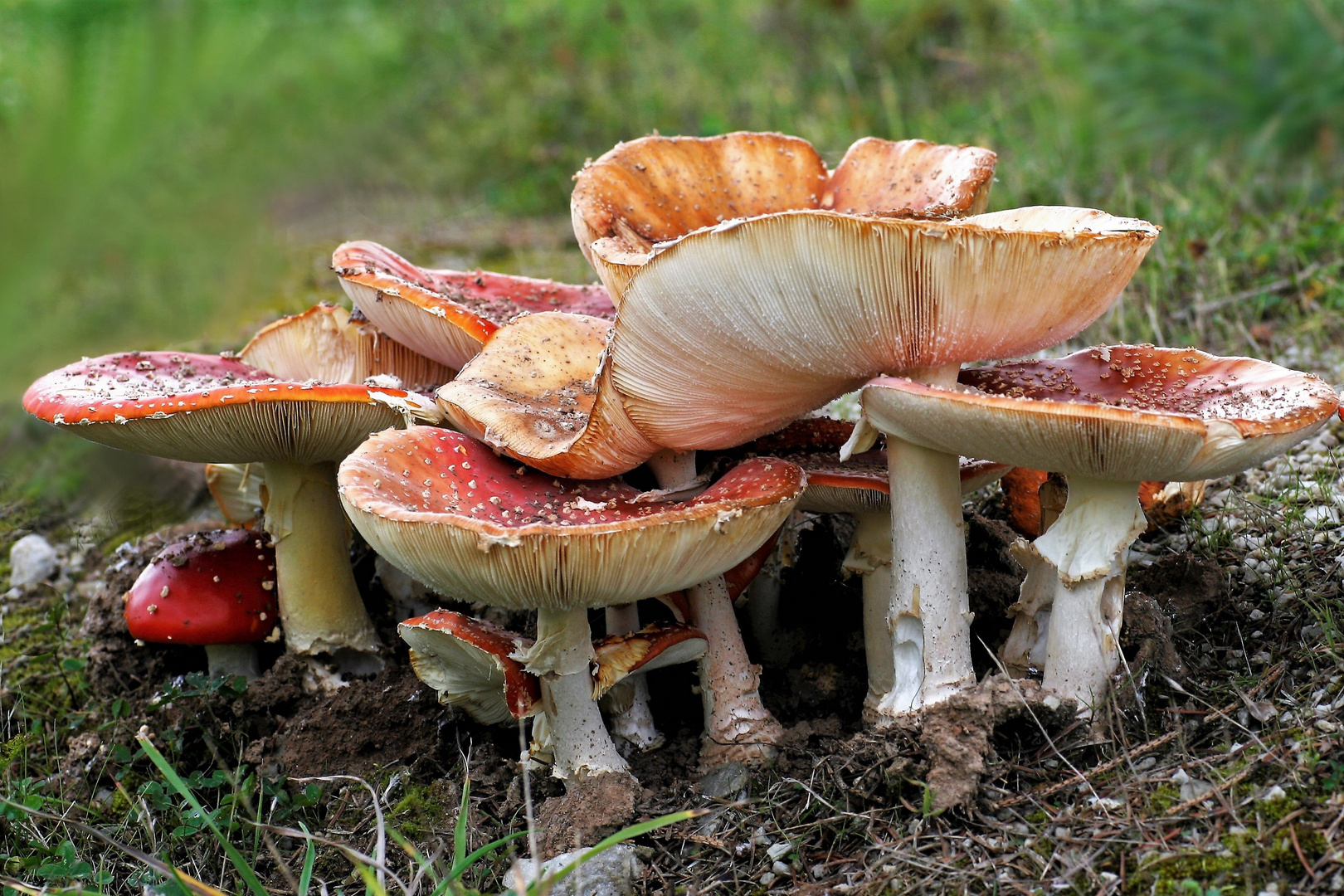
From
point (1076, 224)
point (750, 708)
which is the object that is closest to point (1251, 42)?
point (1076, 224)

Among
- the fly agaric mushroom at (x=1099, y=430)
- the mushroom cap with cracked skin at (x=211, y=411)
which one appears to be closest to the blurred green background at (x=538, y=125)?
the mushroom cap with cracked skin at (x=211, y=411)

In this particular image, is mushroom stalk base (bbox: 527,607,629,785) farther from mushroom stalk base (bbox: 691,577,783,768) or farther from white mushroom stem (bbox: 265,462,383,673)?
white mushroom stem (bbox: 265,462,383,673)

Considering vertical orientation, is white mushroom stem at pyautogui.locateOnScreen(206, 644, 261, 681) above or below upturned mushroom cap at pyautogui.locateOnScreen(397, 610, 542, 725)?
below

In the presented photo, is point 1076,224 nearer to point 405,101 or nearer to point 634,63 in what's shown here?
point 634,63

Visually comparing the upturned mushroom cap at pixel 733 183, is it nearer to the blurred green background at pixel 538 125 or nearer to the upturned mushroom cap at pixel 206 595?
the blurred green background at pixel 538 125

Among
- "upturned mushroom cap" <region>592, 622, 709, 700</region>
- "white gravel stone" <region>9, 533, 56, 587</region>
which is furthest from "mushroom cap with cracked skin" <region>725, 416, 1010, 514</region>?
"white gravel stone" <region>9, 533, 56, 587</region>

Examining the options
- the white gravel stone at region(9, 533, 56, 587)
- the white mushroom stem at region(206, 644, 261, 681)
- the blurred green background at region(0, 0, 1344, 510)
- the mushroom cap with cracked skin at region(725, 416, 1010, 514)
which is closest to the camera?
the blurred green background at region(0, 0, 1344, 510)

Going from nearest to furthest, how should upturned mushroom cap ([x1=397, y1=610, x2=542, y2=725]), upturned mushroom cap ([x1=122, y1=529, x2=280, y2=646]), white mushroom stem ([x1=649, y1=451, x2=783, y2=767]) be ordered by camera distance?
upturned mushroom cap ([x1=397, y1=610, x2=542, y2=725])
white mushroom stem ([x1=649, y1=451, x2=783, y2=767])
upturned mushroom cap ([x1=122, y1=529, x2=280, y2=646])
